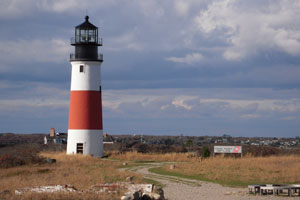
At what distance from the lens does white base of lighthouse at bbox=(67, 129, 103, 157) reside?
40750mm

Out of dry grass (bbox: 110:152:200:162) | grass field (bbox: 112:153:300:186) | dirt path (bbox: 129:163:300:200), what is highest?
dry grass (bbox: 110:152:200:162)

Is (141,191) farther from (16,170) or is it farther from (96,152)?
(96,152)

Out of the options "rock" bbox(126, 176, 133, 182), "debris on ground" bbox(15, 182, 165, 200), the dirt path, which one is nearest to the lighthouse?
the dirt path

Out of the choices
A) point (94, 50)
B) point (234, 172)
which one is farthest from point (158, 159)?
point (234, 172)

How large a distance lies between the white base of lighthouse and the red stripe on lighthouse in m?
0.51

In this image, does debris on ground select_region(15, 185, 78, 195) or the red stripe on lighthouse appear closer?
debris on ground select_region(15, 185, 78, 195)

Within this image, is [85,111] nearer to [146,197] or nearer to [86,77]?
[86,77]

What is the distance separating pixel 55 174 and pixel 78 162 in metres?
8.48

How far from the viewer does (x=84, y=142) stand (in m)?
40.8

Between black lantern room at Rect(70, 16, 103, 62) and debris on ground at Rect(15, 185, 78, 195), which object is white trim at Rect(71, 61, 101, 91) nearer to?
black lantern room at Rect(70, 16, 103, 62)

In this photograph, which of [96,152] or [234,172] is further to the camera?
[96,152]

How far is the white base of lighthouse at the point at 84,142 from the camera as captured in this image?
1604 inches

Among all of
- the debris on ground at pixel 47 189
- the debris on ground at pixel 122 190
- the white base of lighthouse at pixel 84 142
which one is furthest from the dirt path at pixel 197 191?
the white base of lighthouse at pixel 84 142

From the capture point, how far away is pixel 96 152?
41.5 meters
